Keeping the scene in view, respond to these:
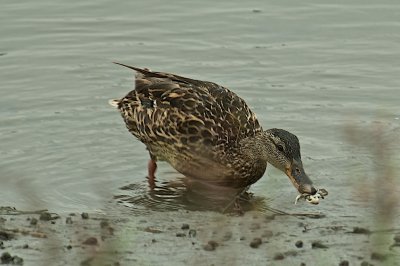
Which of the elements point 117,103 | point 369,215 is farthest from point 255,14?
point 369,215

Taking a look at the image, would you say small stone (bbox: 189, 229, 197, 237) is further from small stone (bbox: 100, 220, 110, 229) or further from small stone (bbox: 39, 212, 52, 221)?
small stone (bbox: 39, 212, 52, 221)

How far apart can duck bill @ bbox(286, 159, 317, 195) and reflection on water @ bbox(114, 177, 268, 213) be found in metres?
0.41

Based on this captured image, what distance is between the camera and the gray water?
10359 millimetres

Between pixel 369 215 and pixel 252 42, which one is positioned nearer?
pixel 369 215

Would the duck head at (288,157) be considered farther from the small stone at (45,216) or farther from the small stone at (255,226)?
the small stone at (45,216)

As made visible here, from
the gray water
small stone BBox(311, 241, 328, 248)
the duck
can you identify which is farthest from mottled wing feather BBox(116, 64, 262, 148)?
small stone BBox(311, 241, 328, 248)

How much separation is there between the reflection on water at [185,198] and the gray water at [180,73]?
0.14ft

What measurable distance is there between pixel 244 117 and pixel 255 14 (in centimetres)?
508

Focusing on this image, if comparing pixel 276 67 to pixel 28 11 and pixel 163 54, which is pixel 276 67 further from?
pixel 28 11

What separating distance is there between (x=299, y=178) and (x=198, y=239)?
1389mm

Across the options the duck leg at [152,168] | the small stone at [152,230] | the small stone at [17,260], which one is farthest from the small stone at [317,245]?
the duck leg at [152,168]

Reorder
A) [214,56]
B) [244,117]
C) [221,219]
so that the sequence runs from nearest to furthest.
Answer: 1. [221,219]
2. [244,117]
3. [214,56]

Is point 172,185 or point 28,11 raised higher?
point 28,11

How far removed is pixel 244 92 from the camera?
41.6 ft
